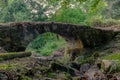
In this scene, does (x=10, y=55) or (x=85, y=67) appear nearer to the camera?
(x=10, y=55)

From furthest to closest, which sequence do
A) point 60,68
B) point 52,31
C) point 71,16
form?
point 71,16
point 52,31
point 60,68

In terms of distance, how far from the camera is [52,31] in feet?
71.6

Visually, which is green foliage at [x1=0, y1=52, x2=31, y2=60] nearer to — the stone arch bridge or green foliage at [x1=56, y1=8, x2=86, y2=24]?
the stone arch bridge

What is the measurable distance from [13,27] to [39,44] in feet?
48.8

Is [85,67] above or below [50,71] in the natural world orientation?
below

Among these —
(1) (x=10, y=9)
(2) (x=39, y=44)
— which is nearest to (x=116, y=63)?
(2) (x=39, y=44)

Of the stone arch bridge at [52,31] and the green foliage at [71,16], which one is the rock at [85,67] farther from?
the green foliage at [71,16]

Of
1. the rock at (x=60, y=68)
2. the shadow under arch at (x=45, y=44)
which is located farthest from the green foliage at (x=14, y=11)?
the rock at (x=60, y=68)

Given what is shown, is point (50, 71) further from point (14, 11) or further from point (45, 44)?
point (14, 11)

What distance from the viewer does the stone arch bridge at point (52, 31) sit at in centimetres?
1972

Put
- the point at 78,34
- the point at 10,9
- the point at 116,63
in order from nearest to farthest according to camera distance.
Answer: the point at 116,63 → the point at 78,34 → the point at 10,9

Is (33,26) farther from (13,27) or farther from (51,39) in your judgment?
(51,39)

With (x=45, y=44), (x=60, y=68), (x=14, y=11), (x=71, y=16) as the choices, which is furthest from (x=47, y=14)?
(x=60, y=68)

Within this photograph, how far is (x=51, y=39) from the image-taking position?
35.2m
